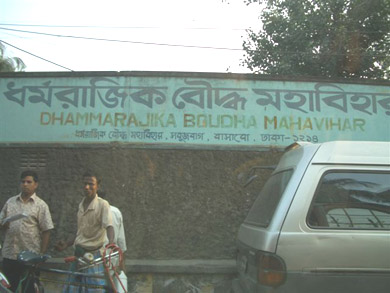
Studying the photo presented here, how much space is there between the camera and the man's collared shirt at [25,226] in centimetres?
364

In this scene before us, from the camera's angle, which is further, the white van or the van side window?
the van side window

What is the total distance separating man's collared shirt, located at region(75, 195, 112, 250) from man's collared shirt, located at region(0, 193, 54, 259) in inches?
21.4

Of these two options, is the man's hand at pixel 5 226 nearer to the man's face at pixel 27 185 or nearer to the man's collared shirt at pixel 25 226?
the man's collared shirt at pixel 25 226

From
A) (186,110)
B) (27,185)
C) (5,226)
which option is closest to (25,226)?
(5,226)

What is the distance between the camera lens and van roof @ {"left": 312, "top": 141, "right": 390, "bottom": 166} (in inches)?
106

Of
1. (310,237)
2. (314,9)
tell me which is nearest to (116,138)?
(310,237)

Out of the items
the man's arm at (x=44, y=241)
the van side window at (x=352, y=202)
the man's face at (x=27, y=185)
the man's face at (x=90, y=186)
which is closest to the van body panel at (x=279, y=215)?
the van side window at (x=352, y=202)

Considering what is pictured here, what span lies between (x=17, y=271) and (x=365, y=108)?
5.15m

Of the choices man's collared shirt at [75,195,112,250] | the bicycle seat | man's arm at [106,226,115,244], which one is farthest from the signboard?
the bicycle seat

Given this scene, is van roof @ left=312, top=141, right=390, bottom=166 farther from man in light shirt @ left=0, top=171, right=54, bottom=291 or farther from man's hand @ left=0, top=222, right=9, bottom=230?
man's hand @ left=0, top=222, right=9, bottom=230

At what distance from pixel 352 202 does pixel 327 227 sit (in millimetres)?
308

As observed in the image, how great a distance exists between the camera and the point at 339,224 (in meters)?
2.58

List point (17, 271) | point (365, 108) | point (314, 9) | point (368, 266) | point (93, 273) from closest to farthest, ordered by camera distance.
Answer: point (368, 266) → point (93, 273) → point (17, 271) → point (365, 108) → point (314, 9)

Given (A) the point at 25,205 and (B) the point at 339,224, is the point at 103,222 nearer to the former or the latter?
(A) the point at 25,205
